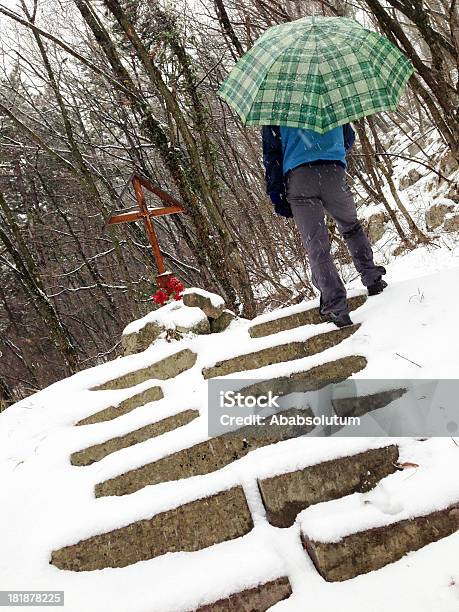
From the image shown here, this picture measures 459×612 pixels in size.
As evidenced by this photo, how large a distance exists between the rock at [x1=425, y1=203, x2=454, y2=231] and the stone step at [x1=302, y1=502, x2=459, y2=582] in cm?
792

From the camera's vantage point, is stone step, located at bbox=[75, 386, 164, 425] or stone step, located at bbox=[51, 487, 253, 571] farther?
stone step, located at bbox=[75, 386, 164, 425]

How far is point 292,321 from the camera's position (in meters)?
3.91

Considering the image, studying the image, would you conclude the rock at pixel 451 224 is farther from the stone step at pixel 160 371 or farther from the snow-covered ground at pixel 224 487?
the stone step at pixel 160 371

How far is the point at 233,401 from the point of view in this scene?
3.09 m

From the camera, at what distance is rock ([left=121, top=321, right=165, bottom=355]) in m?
5.20

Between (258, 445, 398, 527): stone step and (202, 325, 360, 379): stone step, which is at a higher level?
(202, 325, 360, 379): stone step

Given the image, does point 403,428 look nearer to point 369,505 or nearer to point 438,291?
point 369,505

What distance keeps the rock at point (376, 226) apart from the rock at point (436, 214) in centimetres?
170

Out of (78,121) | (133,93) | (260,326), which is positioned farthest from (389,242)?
(78,121)

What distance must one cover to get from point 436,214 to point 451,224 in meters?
1.02

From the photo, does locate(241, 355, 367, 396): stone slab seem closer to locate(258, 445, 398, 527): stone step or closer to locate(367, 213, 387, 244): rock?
locate(258, 445, 398, 527): stone step

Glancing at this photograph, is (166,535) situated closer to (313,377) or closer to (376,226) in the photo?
(313,377)

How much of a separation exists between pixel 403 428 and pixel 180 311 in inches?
129

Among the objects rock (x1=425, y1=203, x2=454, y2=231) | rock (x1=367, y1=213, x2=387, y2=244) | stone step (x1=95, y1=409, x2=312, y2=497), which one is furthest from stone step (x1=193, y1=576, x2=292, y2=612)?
rock (x1=367, y1=213, x2=387, y2=244)
